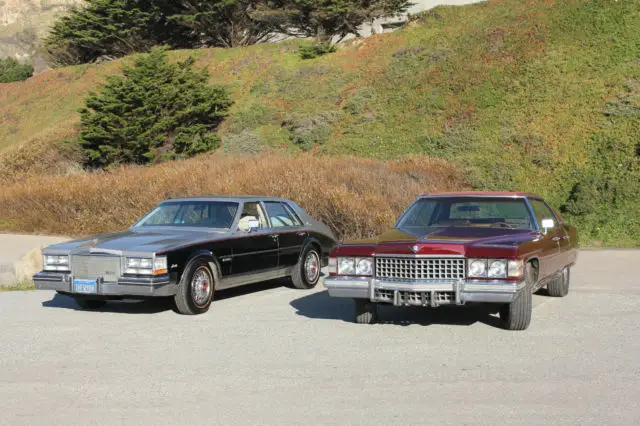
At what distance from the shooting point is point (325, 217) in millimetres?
19703

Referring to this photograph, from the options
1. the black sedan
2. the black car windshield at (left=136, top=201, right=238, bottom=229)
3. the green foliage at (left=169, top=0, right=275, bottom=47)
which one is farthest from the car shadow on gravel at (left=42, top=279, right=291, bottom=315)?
the green foliage at (left=169, top=0, right=275, bottom=47)

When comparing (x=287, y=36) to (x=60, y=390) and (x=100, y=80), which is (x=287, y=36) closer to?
(x=100, y=80)

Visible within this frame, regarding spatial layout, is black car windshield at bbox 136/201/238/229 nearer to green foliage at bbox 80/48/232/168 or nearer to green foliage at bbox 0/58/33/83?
green foliage at bbox 80/48/232/168

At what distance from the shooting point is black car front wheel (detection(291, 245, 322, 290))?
38.9 feet

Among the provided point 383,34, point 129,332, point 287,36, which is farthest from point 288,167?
point 287,36

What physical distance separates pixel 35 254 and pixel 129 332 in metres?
5.96

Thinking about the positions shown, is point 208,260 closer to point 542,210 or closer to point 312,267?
point 312,267

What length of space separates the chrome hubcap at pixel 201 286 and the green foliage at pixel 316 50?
126 ft

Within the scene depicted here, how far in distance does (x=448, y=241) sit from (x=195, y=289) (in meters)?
3.33

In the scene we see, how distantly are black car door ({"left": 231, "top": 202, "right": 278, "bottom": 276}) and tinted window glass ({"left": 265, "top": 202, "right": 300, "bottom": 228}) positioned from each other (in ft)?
0.79

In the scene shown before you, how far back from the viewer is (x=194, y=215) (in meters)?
11.0

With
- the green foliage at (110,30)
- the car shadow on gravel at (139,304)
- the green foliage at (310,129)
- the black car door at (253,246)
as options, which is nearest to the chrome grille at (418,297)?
the black car door at (253,246)

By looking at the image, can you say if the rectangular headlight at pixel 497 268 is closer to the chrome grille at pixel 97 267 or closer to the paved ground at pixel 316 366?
the paved ground at pixel 316 366

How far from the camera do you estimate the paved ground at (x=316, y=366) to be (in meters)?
5.33
